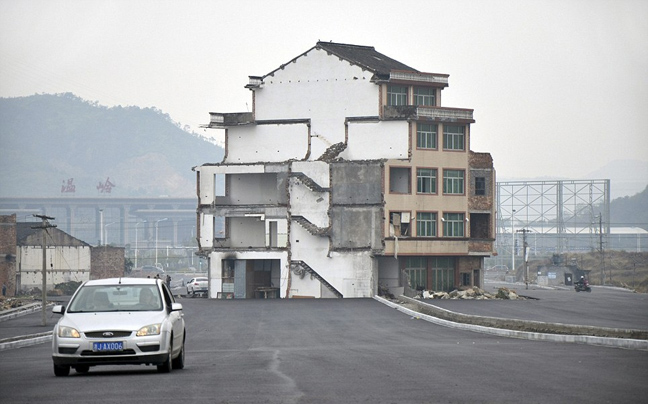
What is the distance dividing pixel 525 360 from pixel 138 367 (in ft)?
25.1

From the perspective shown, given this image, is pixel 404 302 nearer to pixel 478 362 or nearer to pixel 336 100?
pixel 336 100

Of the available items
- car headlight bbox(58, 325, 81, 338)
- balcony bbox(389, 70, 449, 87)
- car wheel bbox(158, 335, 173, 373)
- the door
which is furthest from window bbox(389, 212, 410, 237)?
car headlight bbox(58, 325, 81, 338)

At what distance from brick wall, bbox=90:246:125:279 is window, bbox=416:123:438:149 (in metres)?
52.3

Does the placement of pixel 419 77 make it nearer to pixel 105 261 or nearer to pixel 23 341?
pixel 23 341

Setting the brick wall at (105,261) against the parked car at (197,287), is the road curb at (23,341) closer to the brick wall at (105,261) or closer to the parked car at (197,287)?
the parked car at (197,287)

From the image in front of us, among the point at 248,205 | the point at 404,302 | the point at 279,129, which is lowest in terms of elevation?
the point at 404,302

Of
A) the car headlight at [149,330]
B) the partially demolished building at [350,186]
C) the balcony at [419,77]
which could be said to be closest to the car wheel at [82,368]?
the car headlight at [149,330]

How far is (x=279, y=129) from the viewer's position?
8181cm

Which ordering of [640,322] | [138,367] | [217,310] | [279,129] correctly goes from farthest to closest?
[279,129] < [217,310] < [640,322] < [138,367]

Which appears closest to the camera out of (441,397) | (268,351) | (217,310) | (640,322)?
(441,397)

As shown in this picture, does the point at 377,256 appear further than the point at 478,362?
Yes

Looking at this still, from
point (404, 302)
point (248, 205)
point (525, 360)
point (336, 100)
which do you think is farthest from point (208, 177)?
point (525, 360)

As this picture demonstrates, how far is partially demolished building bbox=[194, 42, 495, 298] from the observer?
76.5 m

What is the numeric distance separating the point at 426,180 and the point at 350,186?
17.5 ft
